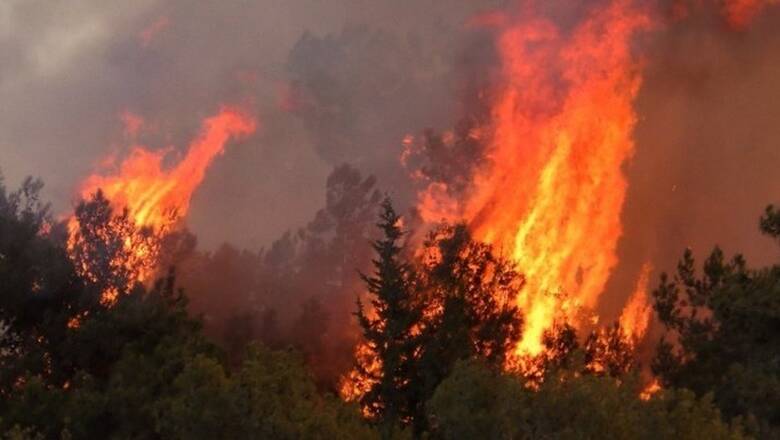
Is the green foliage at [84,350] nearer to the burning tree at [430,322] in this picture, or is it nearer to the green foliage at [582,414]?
the green foliage at [582,414]

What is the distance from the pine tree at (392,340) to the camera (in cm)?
2984

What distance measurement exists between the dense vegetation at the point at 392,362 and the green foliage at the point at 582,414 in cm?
3

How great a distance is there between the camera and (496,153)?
5297 centimetres

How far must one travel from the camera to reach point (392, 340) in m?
30.8

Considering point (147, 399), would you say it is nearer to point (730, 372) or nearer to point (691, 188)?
point (730, 372)

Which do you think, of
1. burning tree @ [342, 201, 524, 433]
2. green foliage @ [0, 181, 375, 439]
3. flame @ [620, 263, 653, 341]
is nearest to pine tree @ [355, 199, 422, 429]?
burning tree @ [342, 201, 524, 433]

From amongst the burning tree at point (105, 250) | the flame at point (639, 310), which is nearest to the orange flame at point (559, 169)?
the flame at point (639, 310)

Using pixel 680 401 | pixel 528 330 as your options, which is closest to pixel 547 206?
pixel 528 330

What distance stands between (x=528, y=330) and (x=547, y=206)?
36.4 feet

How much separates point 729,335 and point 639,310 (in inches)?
860

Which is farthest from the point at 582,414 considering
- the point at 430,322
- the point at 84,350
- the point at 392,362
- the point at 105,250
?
the point at 105,250

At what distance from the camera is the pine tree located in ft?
97.9

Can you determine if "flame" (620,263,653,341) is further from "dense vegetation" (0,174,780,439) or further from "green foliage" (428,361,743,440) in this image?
"green foliage" (428,361,743,440)

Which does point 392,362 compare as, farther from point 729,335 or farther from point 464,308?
point 729,335
